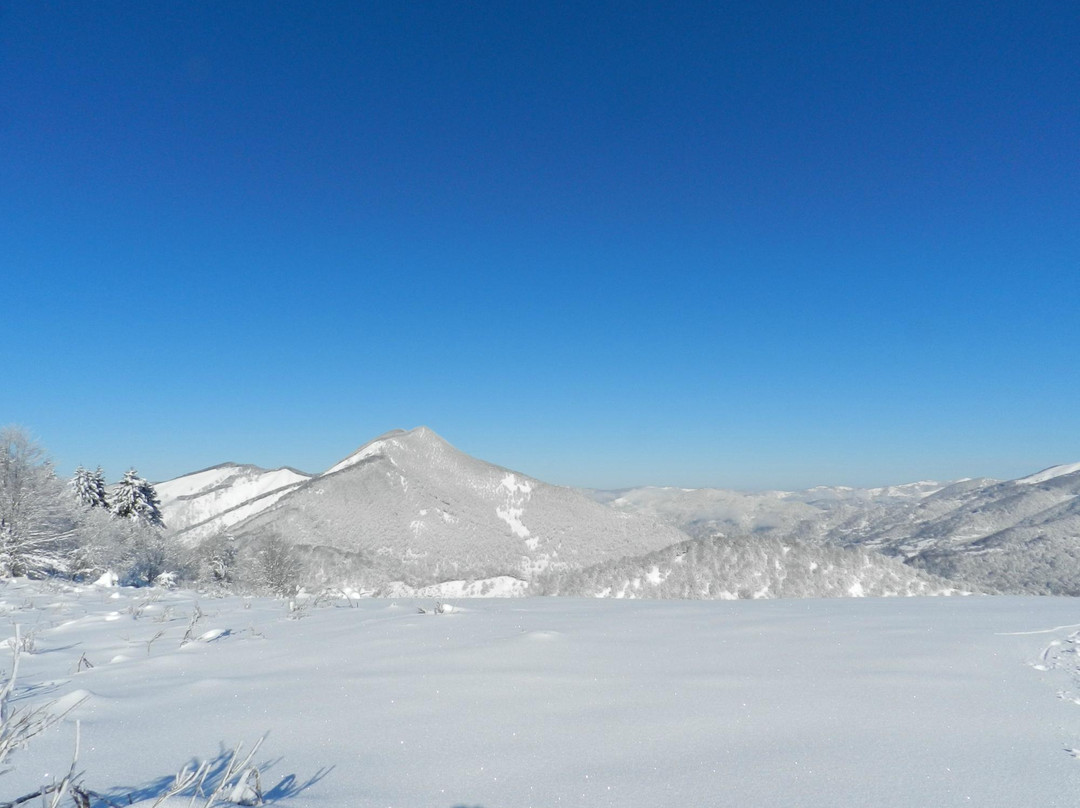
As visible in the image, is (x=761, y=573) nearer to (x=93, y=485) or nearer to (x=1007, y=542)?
(x=93, y=485)

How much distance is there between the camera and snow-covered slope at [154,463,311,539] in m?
114

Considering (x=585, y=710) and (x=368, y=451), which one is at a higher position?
(x=368, y=451)

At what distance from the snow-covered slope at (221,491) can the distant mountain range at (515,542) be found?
0.48 m

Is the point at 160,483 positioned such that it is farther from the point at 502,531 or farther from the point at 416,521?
the point at 502,531

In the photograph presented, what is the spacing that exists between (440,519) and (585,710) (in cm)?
10600

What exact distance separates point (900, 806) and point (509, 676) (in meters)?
2.03

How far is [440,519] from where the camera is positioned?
10475 centimetres

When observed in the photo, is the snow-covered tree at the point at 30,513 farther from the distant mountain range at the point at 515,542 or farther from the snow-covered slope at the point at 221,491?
the snow-covered slope at the point at 221,491

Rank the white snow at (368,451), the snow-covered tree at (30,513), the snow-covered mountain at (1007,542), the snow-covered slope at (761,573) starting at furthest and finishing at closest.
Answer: the white snow at (368,451) → the snow-covered mountain at (1007,542) → the snow-covered slope at (761,573) → the snow-covered tree at (30,513)

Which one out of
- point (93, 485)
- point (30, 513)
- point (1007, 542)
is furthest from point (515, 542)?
point (1007, 542)

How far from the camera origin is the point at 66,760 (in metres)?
2.02

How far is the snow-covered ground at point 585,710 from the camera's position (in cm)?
196

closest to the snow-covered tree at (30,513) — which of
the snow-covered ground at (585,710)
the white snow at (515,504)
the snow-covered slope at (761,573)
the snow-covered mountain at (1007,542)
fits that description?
the snow-covered ground at (585,710)

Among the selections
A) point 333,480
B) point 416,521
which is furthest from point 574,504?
point 333,480
